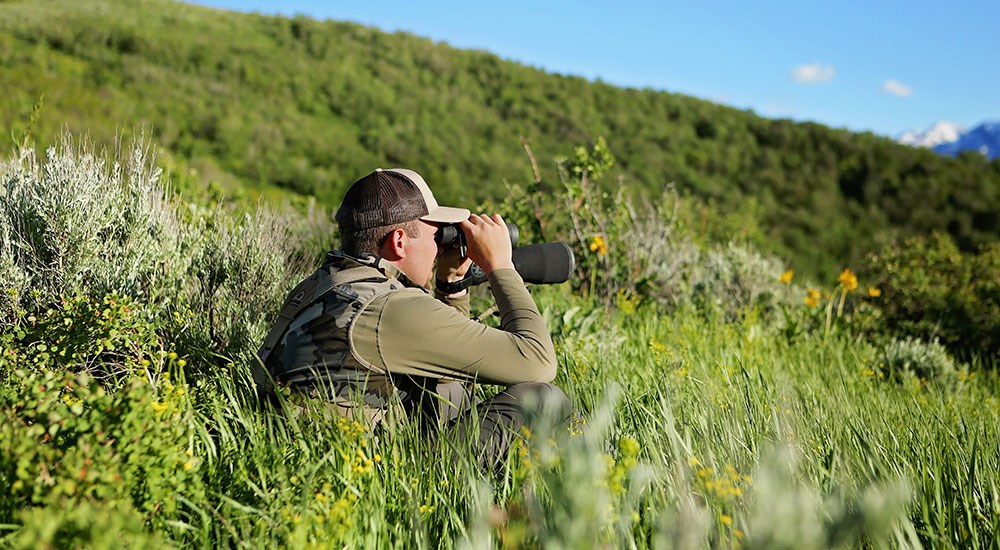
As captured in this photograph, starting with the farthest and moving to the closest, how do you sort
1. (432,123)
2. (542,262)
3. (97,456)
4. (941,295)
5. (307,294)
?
(432,123), (941,295), (542,262), (307,294), (97,456)

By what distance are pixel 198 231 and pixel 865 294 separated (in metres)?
5.19

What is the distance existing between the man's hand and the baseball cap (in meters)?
0.06

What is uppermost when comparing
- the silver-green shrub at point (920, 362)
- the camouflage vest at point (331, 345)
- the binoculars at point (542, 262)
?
the binoculars at point (542, 262)

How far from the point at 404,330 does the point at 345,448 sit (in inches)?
13.8

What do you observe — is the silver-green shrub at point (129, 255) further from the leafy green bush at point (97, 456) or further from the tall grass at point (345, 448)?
the leafy green bush at point (97, 456)

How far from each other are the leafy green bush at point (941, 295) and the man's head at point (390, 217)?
4552 millimetres

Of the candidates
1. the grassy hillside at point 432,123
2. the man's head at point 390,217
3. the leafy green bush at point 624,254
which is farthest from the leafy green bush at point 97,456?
the grassy hillside at point 432,123

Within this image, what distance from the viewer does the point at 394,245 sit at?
2344 mm

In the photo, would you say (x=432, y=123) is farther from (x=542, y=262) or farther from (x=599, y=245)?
(x=542, y=262)

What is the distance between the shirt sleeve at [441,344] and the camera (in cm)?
206

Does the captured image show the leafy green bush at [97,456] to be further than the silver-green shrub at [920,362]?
No

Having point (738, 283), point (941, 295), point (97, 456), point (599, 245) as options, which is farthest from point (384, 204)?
point (941, 295)

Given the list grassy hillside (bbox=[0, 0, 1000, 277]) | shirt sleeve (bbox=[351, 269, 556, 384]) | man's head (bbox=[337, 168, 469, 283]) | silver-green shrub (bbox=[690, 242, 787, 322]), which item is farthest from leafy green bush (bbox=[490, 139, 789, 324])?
grassy hillside (bbox=[0, 0, 1000, 277])

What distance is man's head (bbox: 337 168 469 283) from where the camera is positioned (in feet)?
7.61
